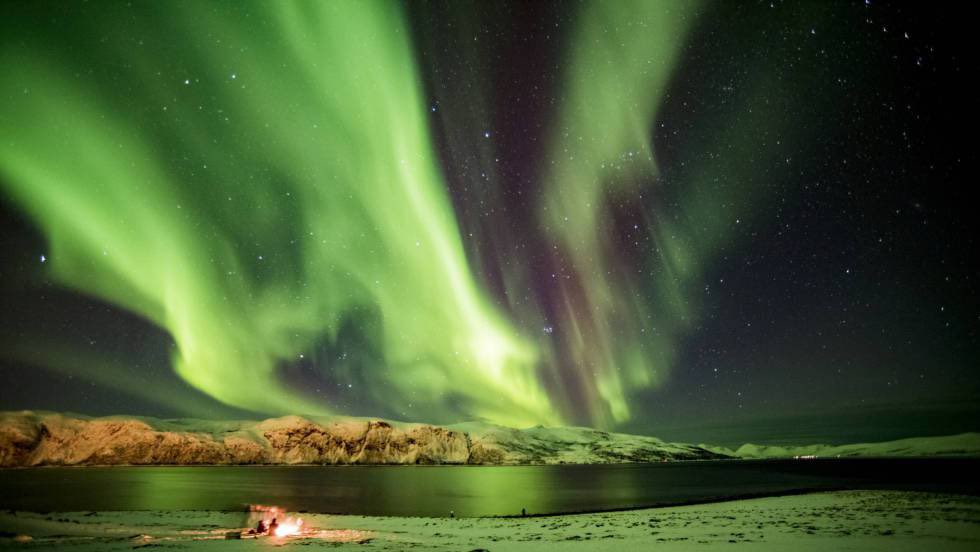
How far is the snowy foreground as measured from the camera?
22484 mm

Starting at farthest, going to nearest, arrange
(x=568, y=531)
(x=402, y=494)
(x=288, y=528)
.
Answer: (x=402, y=494), (x=288, y=528), (x=568, y=531)

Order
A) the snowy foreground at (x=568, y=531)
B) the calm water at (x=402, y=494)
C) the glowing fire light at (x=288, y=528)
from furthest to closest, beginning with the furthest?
1. the calm water at (x=402, y=494)
2. the glowing fire light at (x=288, y=528)
3. the snowy foreground at (x=568, y=531)

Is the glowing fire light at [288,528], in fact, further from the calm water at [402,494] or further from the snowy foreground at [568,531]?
the calm water at [402,494]

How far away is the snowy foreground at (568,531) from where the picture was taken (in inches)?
885

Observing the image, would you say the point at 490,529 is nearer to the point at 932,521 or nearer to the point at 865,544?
the point at 865,544

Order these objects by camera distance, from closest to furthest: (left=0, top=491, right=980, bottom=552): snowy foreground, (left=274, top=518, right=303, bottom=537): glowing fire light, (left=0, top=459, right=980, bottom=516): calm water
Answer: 1. (left=0, top=491, right=980, bottom=552): snowy foreground
2. (left=274, top=518, right=303, bottom=537): glowing fire light
3. (left=0, top=459, right=980, bottom=516): calm water

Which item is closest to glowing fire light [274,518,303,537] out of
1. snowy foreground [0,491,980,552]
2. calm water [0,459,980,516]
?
snowy foreground [0,491,980,552]

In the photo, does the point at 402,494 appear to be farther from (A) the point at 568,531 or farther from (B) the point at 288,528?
(A) the point at 568,531

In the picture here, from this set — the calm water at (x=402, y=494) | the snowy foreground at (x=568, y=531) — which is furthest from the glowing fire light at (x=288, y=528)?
the calm water at (x=402, y=494)

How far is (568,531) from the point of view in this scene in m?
28.2

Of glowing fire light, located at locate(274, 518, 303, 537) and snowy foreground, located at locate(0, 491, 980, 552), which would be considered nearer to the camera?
snowy foreground, located at locate(0, 491, 980, 552)

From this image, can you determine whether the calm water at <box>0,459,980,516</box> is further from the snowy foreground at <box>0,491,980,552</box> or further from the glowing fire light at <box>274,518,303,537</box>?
the snowy foreground at <box>0,491,980,552</box>

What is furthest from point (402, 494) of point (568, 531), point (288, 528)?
point (568, 531)

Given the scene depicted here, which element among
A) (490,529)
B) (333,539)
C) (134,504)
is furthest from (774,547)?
(134,504)
